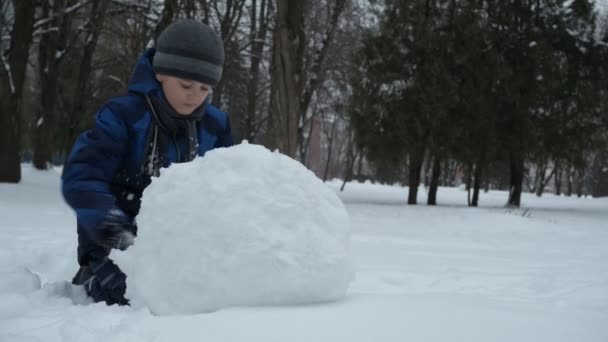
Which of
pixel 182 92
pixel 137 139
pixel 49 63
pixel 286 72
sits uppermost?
pixel 49 63

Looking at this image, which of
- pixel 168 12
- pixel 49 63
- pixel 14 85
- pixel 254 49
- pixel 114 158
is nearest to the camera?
pixel 114 158

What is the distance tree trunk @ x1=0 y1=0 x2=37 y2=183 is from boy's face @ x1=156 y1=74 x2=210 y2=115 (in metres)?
7.82

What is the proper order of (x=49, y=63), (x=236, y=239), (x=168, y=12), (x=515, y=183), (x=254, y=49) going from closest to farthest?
(x=236, y=239) < (x=168, y=12) < (x=49, y=63) < (x=515, y=183) < (x=254, y=49)

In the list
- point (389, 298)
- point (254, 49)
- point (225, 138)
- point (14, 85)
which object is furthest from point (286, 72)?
point (254, 49)

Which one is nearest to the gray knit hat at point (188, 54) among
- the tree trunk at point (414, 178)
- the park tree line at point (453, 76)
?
the park tree line at point (453, 76)

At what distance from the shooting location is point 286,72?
24.3ft

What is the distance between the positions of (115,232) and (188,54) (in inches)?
39.4

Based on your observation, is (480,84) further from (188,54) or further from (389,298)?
(389,298)

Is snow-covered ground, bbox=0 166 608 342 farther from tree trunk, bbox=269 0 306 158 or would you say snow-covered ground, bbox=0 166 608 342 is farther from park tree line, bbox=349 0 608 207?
park tree line, bbox=349 0 608 207

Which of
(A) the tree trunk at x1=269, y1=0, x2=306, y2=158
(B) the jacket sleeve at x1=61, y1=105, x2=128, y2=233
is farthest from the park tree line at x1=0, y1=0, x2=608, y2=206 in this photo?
(B) the jacket sleeve at x1=61, y1=105, x2=128, y2=233

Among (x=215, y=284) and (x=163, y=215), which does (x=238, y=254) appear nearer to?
(x=215, y=284)

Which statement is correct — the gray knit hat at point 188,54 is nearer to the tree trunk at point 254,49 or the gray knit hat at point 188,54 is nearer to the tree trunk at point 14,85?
the tree trunk at point 14,85

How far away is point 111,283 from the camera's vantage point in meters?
2.24

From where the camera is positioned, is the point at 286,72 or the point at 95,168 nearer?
the point at 95,168
